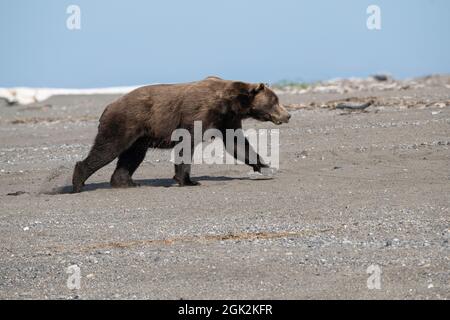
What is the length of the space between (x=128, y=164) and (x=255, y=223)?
140 inches

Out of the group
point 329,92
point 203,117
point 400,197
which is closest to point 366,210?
point 400,197

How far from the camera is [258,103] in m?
14.3

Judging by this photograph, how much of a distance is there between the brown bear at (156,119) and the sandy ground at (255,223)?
1.19 feet

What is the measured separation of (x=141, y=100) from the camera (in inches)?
538

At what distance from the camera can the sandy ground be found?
8344 mm

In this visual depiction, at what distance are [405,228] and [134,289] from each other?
120 inches

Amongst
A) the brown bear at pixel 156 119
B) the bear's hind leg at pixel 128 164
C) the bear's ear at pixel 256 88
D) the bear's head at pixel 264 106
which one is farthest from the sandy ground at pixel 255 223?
the bear's ear at pixel 256 88

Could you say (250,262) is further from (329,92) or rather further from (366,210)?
(329,92)

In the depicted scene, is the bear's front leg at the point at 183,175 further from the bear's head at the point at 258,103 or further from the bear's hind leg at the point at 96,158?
the bear's head at the point at 258,103

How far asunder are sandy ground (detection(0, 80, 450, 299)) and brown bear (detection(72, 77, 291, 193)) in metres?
0.36
